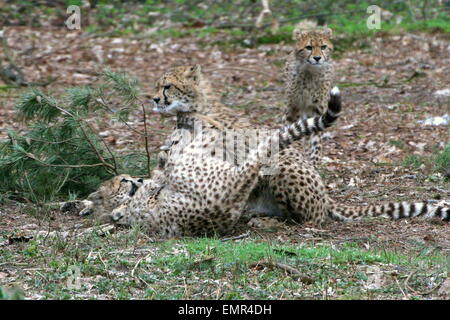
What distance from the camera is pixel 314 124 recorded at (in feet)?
20.4

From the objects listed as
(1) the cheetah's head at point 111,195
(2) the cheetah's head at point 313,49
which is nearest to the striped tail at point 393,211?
(1) the cheetah's head at point 111,195

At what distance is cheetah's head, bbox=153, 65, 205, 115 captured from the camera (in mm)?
7121

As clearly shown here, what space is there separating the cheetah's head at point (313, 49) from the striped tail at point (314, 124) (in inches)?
128

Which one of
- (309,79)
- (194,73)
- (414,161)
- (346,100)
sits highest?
(194,73)

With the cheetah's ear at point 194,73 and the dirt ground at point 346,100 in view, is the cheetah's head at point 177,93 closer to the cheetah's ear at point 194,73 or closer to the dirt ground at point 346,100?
the cheetah's ear at point 194,73

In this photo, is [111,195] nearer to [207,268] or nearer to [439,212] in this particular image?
[207,268]

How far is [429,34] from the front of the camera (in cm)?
1421

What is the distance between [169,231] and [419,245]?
6.27ft

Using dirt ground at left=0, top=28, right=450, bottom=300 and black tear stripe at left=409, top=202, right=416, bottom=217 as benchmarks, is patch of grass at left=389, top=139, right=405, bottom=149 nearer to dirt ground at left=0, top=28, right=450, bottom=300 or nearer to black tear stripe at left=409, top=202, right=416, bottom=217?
dirt ground at left=0, top=28, right=450, bottom=300

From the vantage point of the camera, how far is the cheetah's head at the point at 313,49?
31.4 feet


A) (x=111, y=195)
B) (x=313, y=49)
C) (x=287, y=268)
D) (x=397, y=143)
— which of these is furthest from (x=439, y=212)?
(x=313, y=49)

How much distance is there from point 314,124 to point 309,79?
11.5 feet

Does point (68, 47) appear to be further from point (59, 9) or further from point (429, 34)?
point (429, 34)

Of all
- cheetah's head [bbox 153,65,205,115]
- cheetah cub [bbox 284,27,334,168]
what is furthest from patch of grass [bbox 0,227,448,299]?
cheetah cub [bbox 284,27,334,168]
